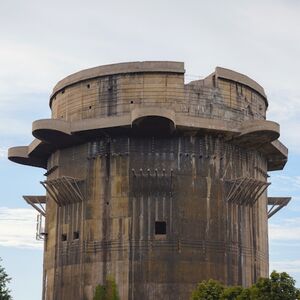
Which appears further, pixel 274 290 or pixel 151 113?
pixel 151 113

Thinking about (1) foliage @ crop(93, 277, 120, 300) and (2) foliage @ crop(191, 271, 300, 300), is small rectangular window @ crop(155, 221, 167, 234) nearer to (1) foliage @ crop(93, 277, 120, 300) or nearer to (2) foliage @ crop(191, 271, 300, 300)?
(1) foliage @ crop(93, 277, 120, 300)

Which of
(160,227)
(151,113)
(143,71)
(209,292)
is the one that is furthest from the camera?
(143,71)

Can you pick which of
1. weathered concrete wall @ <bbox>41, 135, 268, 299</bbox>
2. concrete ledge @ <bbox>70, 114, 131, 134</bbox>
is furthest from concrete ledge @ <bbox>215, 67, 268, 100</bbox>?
concrete ledge @ <bbox>70, 114, 131, 134</bbox>

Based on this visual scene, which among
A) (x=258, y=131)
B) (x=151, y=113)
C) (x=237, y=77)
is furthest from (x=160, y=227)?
(x=237, y=77)

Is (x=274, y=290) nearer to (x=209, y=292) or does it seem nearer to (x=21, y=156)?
(x=209, y=292)

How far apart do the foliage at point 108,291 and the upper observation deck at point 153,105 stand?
879cm

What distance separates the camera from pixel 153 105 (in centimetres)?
4562

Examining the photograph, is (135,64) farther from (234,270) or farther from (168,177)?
(234,270)

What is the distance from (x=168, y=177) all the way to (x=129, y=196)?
8.29 ft

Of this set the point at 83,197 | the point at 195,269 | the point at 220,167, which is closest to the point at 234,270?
the point at 195,269

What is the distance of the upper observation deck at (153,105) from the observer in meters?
45.1

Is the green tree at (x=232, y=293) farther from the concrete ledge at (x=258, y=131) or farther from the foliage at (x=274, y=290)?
the concrete ledge at (x=258, y=131)

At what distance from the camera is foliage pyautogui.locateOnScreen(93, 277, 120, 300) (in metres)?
43.5

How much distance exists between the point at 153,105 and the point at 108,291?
11135mm
